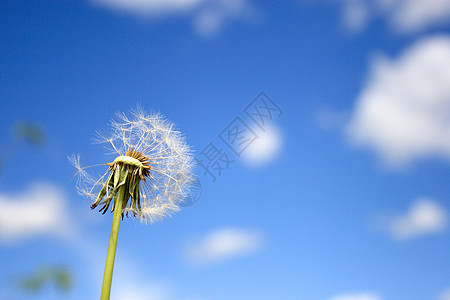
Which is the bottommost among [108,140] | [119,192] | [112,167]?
[119,192]

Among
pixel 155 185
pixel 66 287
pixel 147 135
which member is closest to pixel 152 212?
pixel 155 185

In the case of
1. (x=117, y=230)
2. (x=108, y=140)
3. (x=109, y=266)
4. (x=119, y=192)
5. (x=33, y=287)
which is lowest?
(x=33, y=287)

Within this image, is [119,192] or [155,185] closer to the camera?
[119,192]

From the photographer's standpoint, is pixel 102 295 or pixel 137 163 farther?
pixel 137 163

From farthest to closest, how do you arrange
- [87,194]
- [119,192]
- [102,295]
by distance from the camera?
[87,194]
[119,192]
[102,295]

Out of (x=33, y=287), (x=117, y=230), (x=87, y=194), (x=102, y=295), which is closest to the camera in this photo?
(x=33, y=287)

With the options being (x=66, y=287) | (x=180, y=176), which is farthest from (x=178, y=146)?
(x=66, y=287)

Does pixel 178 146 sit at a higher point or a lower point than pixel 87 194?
higher

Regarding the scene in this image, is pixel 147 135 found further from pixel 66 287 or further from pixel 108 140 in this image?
pixel 66 287

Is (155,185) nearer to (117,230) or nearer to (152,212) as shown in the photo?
(152,212)
